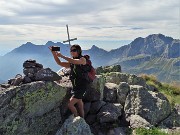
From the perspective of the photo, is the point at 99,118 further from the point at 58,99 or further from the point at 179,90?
the point at 179,90

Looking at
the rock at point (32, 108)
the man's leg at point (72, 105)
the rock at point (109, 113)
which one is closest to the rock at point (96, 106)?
the rock at point (109, 113)

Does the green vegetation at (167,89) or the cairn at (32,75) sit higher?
the cairn at (32,75)

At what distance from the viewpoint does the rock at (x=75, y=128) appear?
14.6 meters

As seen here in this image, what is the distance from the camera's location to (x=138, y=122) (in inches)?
690

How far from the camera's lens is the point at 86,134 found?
14664 millimetres

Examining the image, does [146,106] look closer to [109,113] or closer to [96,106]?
[109,113]

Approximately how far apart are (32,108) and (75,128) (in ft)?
7.99

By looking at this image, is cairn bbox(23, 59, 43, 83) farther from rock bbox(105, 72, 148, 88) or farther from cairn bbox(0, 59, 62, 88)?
rock bbox(105, 72, 148, 88)

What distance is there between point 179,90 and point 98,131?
59.3 ft

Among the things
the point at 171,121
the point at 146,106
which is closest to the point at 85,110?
the point at 146,106

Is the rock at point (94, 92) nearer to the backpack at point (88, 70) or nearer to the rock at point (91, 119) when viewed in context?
the rock at point (91, 119)

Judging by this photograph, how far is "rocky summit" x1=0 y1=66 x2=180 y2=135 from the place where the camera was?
14.7m

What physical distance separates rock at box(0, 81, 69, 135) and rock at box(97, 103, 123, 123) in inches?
92.9

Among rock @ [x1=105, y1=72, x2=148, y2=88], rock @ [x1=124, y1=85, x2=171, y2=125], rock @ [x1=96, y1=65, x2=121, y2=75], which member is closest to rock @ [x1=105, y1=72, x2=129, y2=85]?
rock @ [x1=105, y1=72, x2=148, y2=88]
